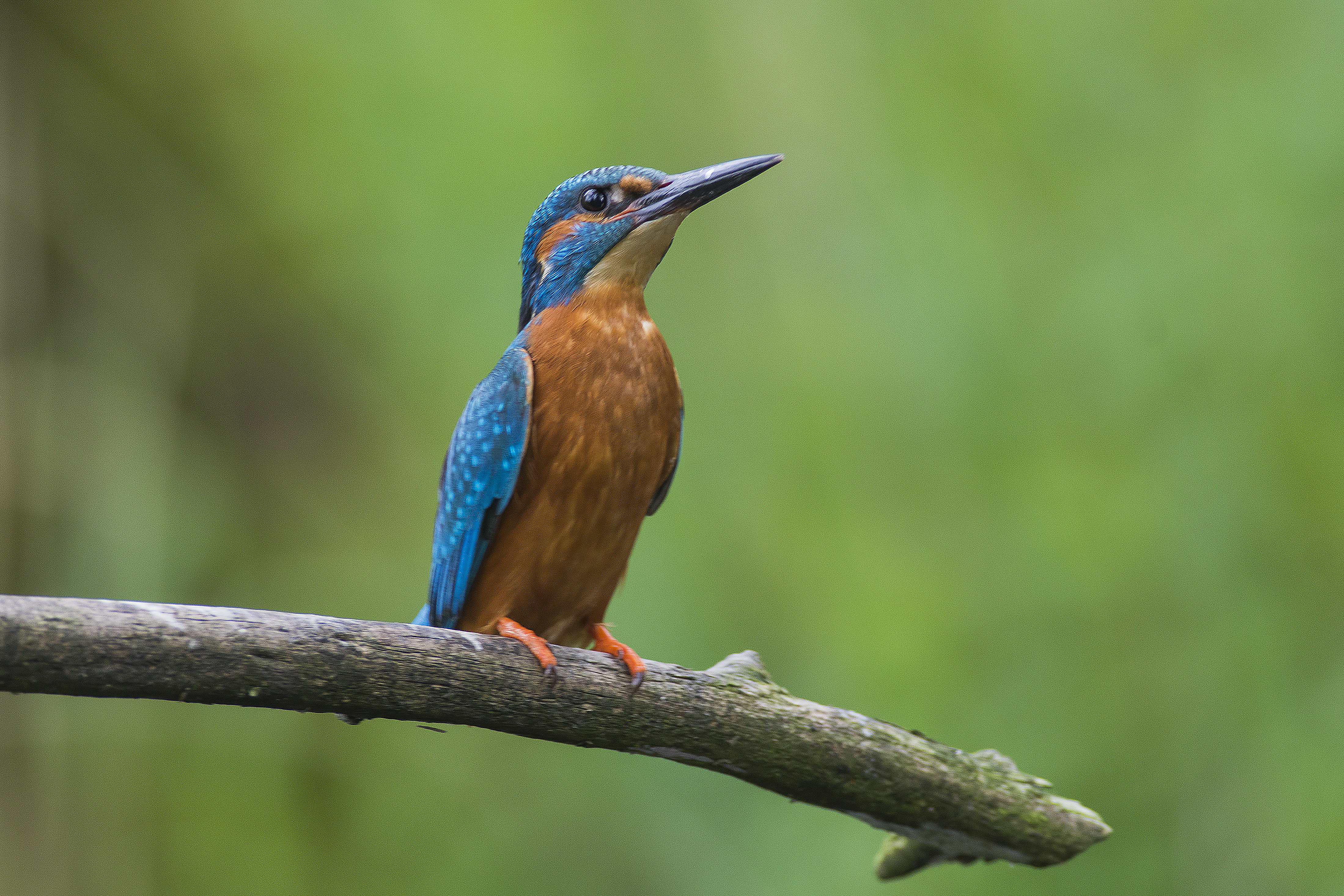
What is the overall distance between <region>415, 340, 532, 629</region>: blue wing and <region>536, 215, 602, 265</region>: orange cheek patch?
0.26 meters

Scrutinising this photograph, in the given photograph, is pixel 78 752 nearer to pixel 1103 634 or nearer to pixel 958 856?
pixel 958 856

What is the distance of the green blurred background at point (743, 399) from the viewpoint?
3.67m

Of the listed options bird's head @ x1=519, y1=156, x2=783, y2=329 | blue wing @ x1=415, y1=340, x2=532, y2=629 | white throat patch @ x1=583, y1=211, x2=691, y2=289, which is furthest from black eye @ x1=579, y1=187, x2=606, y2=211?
A: blue wing @ x1=415, y1=340, x2=532, y2=629

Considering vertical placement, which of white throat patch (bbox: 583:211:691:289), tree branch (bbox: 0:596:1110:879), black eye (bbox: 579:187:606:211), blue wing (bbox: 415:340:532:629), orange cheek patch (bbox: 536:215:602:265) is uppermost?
black eye (bbox: 579:187:606:211)

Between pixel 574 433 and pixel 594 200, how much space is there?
0.55 m

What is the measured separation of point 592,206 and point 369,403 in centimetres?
223

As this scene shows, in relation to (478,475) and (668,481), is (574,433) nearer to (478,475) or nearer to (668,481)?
(478,475)

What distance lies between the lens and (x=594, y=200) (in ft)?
8.46

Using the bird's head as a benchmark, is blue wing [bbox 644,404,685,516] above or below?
below

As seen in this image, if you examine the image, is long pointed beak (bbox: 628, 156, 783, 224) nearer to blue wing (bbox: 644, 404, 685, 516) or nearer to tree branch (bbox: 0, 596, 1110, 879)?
blue wing (bbox: 644, 404, 685, 516)

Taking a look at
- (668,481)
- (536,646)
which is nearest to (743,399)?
(668,481)

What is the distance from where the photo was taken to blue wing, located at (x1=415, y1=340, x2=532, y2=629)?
2.37 metres

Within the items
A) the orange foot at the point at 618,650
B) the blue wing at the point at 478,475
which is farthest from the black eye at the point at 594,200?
the orange foot at the point at 618,650

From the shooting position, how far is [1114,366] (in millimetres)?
3939
